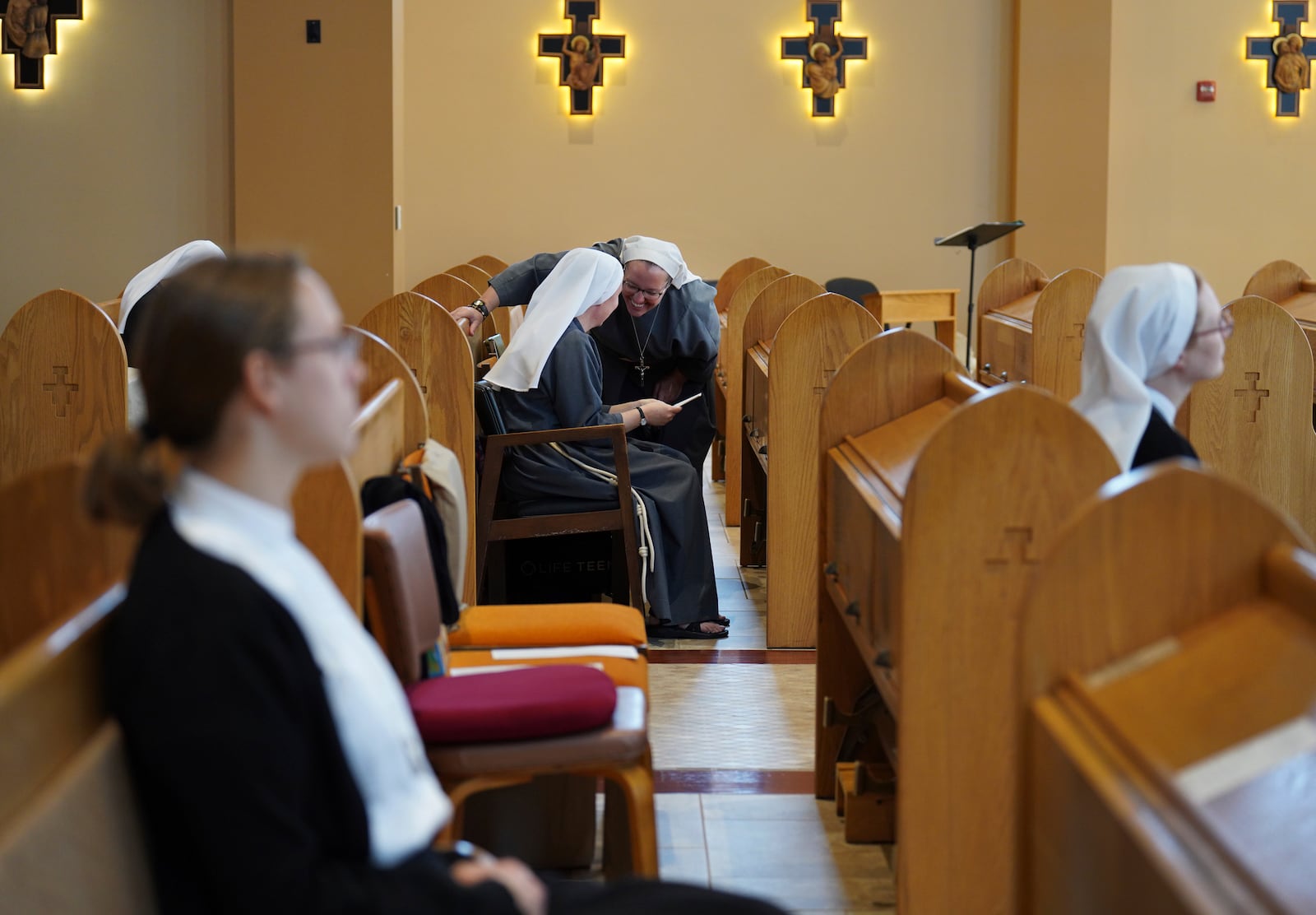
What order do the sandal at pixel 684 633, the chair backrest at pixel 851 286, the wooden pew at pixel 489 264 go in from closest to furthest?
the sandal at pixel 684 633 < the wooden pew at pixel 489 264 < the chair backrest at pixel 851 286

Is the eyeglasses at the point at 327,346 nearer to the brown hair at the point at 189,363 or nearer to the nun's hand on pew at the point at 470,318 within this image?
the brown hair at the point at 189,363

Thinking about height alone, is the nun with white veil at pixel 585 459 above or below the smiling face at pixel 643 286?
Answer: below

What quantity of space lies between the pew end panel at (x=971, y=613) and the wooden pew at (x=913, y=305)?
6.30m

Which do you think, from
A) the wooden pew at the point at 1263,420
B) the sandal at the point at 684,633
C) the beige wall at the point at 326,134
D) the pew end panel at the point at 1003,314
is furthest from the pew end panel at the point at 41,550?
the beige wall at the point at 326,134

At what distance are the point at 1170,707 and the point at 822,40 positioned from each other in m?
9.57

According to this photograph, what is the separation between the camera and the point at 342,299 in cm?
849

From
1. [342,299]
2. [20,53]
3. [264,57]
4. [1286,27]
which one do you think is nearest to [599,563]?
[342,299]

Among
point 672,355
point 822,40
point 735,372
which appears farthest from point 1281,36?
point 672,355

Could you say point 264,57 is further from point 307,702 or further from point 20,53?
point 307,702

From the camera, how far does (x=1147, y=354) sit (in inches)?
112

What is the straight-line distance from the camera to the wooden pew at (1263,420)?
4.71m

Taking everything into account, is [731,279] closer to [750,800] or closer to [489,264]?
[489,264]

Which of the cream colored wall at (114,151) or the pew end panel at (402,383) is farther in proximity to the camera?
the cream colored wall at (114,151)

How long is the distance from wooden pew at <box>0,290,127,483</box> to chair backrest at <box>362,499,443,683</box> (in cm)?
223
